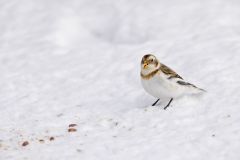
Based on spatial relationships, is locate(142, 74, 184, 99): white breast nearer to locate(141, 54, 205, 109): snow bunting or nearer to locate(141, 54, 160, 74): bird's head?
locate(141, 54, 205, 109): snow bunting

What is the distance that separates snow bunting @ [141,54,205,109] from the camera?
732 cm

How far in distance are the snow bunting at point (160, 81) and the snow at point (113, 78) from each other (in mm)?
182

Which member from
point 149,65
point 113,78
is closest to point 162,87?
point 149,65

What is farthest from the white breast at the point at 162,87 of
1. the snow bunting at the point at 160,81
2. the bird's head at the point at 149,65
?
the bird's head at the point at 149,65

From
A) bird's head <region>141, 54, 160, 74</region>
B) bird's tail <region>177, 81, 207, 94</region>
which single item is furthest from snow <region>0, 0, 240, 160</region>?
bird's head <region>141, 54, 160, 74</region>

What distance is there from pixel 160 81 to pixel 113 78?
1.62 m

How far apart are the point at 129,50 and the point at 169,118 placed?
2841mm

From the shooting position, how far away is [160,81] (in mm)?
7316

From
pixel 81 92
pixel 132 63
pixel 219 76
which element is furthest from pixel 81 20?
pixel 219 76

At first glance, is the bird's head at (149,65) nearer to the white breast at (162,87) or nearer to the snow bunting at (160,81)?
the snow bunting at (160,81)

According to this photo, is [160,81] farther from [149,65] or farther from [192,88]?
[192,88]

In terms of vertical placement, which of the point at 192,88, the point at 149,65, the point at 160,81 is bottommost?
the point at 192,88

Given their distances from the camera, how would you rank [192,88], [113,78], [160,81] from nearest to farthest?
1. [160,81]
2. [192,88]
3. [113,78]

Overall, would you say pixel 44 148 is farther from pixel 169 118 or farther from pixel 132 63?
pixel 132 63
